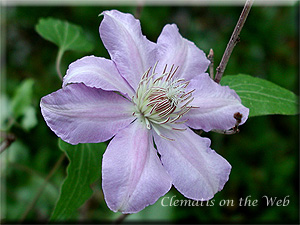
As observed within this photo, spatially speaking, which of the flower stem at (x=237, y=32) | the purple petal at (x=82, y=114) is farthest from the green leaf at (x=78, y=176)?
the flower stem at (x=237, y=32)

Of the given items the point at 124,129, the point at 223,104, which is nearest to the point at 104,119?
the point at 124,129

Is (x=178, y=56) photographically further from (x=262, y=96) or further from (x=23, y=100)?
(x=23, y=100)

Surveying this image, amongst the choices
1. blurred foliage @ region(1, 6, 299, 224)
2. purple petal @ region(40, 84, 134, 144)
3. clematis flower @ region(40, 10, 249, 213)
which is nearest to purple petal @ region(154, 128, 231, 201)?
clematis flower @ region(40, 10, 249, 213)

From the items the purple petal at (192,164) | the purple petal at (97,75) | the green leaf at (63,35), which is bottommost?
the purple petal at (192,164)

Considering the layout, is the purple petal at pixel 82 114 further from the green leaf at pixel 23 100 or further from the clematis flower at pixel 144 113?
the green leaf at pixel 23 100

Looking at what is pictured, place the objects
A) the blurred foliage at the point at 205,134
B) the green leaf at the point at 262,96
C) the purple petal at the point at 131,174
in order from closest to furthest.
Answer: the purple petal at the point at 131,174 → the green leaf at the point at 262,96 → the blurred foliage at the point at 205,134

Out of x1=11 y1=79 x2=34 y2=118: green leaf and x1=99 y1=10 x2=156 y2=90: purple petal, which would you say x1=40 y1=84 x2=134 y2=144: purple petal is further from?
x1=11 y1=79 x2=34 y2=118: green leaf
